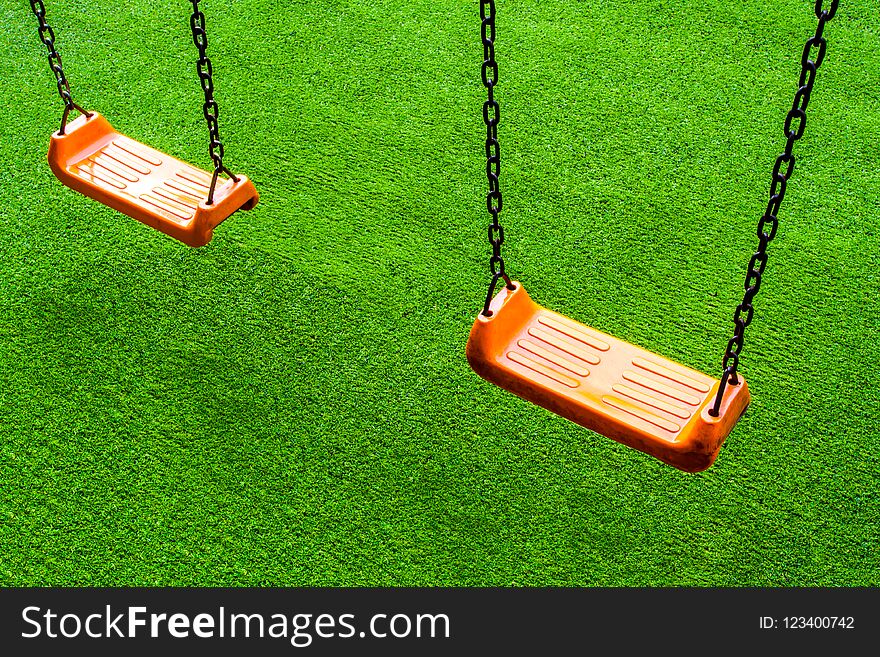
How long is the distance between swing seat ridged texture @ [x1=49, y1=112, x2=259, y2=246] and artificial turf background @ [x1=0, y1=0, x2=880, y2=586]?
55 cm

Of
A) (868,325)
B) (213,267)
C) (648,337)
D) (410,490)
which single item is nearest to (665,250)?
(648,337)

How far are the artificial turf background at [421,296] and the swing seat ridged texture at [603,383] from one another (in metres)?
0.76

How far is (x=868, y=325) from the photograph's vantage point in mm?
3633

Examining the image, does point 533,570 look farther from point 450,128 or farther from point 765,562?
point 450,128

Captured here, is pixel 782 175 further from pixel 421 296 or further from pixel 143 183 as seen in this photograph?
pixel 143 183

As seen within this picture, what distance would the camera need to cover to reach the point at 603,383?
2.54 meters

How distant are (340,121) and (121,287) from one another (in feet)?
4.03

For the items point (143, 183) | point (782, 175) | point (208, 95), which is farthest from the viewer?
point (143, 183)

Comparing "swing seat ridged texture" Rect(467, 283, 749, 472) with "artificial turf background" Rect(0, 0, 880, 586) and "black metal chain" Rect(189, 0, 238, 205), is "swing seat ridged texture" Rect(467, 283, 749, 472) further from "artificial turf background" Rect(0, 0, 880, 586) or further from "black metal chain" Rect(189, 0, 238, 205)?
"black metal chain" Rect(189, 0, 238, 205)

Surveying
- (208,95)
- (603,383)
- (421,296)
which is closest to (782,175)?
(603,383)

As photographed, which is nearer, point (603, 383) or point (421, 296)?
point (603, 383)

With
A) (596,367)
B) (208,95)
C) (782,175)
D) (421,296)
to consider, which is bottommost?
(421,296)

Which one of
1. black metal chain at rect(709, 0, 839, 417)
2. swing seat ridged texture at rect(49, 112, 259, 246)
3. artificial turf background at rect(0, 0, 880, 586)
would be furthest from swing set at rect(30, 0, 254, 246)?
black metal chain at rect(709, 0, 839, 417)

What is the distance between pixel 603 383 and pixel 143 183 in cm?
166
